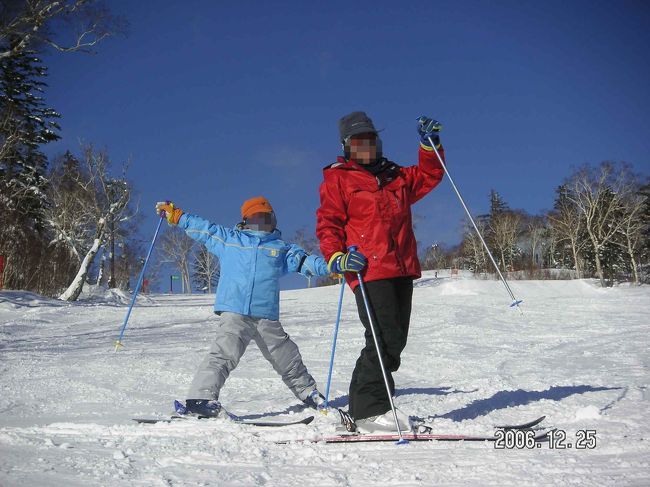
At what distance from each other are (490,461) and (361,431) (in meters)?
0.91

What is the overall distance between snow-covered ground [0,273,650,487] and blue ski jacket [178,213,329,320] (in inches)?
31.4

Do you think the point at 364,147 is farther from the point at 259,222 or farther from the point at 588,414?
the point at 588,414

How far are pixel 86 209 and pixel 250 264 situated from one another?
93.4ft

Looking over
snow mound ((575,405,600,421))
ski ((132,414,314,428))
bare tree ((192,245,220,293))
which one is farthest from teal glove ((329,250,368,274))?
bare tree ((192,245,220,293))

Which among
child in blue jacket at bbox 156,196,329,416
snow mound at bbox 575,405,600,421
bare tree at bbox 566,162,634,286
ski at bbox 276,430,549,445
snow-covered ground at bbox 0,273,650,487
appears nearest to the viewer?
snow-covered ground at bbox 0,273,650,487

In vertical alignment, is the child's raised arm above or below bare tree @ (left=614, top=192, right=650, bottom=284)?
below

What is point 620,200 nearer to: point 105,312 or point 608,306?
point 608,306

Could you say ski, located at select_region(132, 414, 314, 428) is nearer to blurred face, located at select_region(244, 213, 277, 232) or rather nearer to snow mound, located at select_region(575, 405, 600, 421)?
blurred face, located at select_region(244, 213, 277, 232)

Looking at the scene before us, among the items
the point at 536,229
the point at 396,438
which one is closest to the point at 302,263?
the point at 396,438

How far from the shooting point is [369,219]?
3047mm

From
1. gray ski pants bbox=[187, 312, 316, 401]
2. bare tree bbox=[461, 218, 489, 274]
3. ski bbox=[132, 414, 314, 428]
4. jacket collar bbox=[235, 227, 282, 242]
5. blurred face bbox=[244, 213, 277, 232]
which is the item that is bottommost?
ski bbox=[132, 414, 314, 428]

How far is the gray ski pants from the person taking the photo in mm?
3520

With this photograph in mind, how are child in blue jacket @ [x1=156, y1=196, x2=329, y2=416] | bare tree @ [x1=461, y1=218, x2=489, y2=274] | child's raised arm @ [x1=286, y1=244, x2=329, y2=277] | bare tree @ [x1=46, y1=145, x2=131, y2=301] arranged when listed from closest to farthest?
1. child in blue jacket @ [x1=156, y1=196, x2=329, y2=416]
2. child's raised arm @ [x1=286, y1=244, x2=329, y2=277]
3. bare tree @ [x1=46, y1=145, x2=131, y2=301]
4. bare tree @ [x1=461, y1=218, x2=489, y2=274]

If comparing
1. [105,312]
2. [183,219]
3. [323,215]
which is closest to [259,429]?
[323,215]
